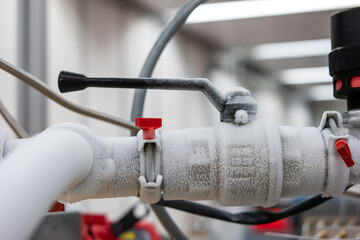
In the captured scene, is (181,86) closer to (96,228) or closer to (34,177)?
(34,177)

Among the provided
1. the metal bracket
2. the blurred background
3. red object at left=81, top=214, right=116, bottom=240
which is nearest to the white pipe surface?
the metal bracket

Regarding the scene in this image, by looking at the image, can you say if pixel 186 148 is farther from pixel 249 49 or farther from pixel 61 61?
pixel 249 49

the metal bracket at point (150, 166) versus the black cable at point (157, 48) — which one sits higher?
the black cable at point (157, 48)

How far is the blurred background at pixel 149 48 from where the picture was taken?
4.98 ft

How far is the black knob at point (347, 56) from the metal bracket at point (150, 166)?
0.54 ft

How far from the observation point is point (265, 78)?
630 centimetres

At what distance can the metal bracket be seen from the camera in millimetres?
309

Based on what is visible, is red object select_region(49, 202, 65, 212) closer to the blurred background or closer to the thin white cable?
the thin white cable

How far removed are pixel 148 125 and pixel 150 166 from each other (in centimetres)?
3

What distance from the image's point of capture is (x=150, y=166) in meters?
0.31

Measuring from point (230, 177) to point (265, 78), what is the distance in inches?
242

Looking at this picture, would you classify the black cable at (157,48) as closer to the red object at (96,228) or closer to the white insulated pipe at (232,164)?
the white insulated pipe at (232,164)

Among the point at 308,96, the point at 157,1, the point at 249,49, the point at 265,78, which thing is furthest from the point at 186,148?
the point at 308,96

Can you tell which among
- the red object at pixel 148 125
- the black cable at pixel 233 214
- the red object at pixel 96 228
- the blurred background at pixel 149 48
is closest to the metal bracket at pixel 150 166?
the red object at pixel 148 125
